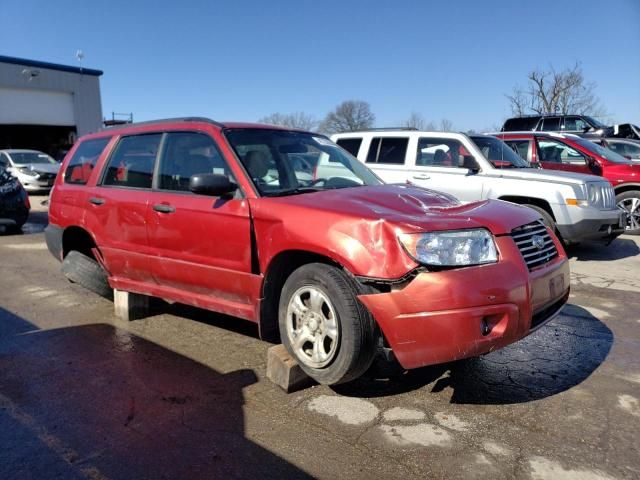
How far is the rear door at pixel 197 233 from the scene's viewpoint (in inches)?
146

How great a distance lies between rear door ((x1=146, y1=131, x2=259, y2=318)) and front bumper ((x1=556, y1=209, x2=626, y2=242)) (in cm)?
532

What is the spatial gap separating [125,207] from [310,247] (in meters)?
2.07

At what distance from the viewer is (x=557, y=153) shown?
1015 centimetres

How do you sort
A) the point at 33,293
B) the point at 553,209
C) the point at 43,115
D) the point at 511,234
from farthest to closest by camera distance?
the point at 43,115
the point at 553,209
the point at 33,293
the point at 511,234

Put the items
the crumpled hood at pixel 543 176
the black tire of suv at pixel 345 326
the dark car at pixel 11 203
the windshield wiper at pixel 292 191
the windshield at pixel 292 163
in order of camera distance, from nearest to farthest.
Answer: the black tire of suv at pixel 345 326, the windshield wiper at pixel 292 191, the windshield at pixel 292 163, the crumpled hood at pixel 543 176, the dark car at pixel 11 203

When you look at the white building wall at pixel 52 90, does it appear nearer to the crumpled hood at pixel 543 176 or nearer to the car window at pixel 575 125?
the car window at pixel 575 125

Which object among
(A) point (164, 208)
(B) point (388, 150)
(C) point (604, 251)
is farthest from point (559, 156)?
(A) point (164, 208)

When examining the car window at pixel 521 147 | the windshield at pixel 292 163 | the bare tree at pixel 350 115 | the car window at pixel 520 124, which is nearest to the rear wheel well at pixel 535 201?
the car window at pixel 521 147

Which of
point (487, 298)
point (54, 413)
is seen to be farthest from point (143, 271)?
point (487, 298)

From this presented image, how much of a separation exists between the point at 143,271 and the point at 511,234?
2999 mm

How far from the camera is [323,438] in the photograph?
114 inches

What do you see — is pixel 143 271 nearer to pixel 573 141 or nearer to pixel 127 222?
pixel 127 222

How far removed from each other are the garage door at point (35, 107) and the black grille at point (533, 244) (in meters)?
33.1

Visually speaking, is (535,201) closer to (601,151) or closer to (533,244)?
(601,151)
